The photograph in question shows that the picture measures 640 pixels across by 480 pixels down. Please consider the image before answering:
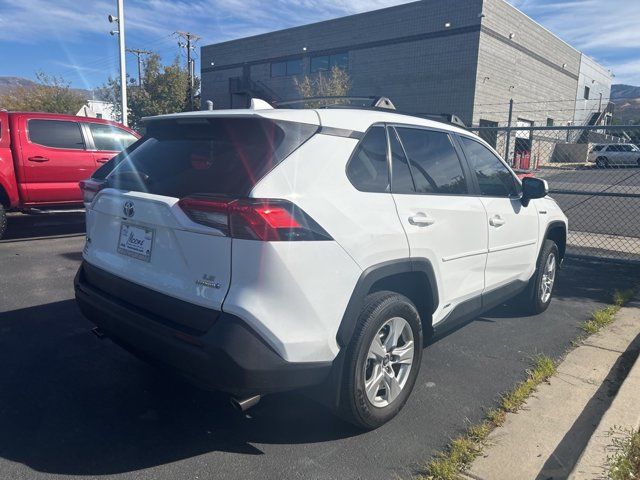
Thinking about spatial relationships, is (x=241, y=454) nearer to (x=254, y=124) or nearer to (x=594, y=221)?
(x=254, y=124)

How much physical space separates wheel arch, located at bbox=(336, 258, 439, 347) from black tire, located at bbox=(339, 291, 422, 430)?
2.4 inches

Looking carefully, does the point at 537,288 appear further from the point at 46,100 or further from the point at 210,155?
the point at 46,100

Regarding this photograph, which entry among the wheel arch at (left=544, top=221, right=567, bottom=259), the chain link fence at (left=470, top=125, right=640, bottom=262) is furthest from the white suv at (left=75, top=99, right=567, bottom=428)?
the chain link fence at (left=470, top=125, right=640, bottom=262)

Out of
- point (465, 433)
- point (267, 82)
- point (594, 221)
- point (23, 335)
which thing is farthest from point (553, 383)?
point (267, 82)

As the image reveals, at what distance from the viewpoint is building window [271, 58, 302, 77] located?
122 ft

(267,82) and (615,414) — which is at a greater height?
(267,82)

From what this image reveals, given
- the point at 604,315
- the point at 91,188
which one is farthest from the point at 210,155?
the point at 604,315

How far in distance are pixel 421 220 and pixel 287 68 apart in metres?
37.4

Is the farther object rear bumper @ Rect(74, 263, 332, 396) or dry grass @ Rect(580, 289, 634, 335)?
A: dry grass @ Rect(580, 289, 634, 335)

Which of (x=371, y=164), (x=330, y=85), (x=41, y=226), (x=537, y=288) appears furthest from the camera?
(x=330, y=85)

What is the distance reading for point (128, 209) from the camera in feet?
9.14

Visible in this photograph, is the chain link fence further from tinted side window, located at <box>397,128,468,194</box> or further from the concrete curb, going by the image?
the concrete curb

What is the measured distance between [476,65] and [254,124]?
2916cm

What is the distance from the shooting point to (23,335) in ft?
13.5
